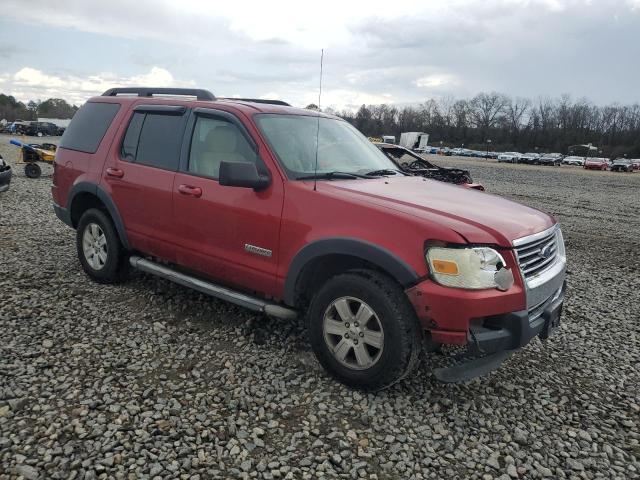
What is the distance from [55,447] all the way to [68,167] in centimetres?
348

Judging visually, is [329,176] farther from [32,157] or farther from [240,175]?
[32,157]

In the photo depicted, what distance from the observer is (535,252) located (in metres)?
3.37

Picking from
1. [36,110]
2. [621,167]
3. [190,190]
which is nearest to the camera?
[190,190]

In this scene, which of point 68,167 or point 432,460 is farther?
point 68,167

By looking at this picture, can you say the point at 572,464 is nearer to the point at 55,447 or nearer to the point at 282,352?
the point at 282,352

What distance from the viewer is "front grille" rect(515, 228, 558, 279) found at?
126 inches

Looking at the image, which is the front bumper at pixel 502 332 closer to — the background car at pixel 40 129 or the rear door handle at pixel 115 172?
the rear door handle at pixel 115 172

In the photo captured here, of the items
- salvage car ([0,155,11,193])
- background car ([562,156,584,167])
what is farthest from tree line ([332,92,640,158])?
salvage car ([0,155,11,193])

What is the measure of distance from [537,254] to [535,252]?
5cm

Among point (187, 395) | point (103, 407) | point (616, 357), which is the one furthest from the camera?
point (616, 357)

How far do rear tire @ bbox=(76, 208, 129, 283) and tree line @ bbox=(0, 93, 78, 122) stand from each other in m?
101

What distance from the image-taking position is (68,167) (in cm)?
538

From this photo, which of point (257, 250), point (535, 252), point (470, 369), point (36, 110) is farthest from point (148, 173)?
point (36, 110)

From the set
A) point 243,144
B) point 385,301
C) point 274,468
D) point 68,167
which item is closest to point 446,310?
point 385,301
